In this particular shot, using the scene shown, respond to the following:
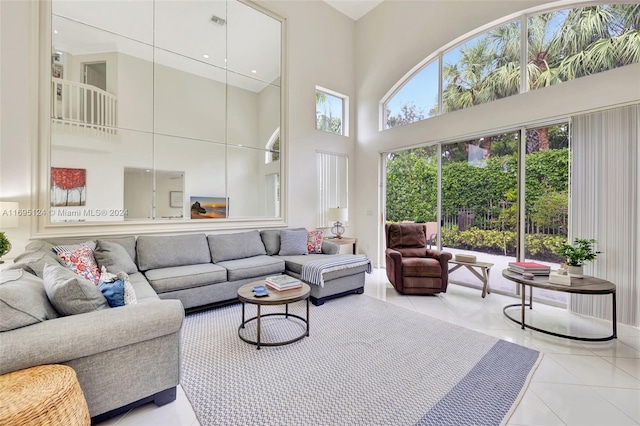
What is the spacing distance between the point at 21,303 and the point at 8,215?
179 cm

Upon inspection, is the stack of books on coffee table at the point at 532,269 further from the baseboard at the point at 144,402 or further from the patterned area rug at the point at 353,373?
the baseboard at the point at 144,402

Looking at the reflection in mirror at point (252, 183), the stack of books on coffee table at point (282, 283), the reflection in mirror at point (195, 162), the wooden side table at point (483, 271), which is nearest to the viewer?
Result: the stack of books on coffee table at point (282, 283)

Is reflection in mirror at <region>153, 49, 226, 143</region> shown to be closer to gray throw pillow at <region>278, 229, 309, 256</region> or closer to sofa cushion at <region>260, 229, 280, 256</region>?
sofa cushion at <region>260, 229, 280, 256</region>

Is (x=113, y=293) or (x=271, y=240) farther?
(x=271, y=240)

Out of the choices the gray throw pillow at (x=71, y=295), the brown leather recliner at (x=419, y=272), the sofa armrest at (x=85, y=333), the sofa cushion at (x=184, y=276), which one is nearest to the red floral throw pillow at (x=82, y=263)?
the sofa cushion at (x=184, y=276)

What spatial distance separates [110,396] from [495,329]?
3206mm

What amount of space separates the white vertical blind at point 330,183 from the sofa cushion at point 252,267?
1.73 metres

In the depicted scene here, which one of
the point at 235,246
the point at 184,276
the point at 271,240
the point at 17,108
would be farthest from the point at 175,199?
the point at 17,108

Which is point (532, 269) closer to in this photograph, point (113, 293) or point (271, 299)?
point (271, 299)

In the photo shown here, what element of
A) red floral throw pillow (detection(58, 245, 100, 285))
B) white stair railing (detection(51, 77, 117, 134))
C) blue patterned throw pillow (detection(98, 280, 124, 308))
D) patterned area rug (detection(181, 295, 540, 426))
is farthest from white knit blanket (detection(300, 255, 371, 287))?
white stair railing (detection(51, 77, 117, 134))

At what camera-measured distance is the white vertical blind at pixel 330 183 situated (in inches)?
213

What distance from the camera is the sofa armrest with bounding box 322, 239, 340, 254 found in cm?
450

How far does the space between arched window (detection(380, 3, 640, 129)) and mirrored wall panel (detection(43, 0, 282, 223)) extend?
8.73 ft

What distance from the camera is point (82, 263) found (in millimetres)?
2656
